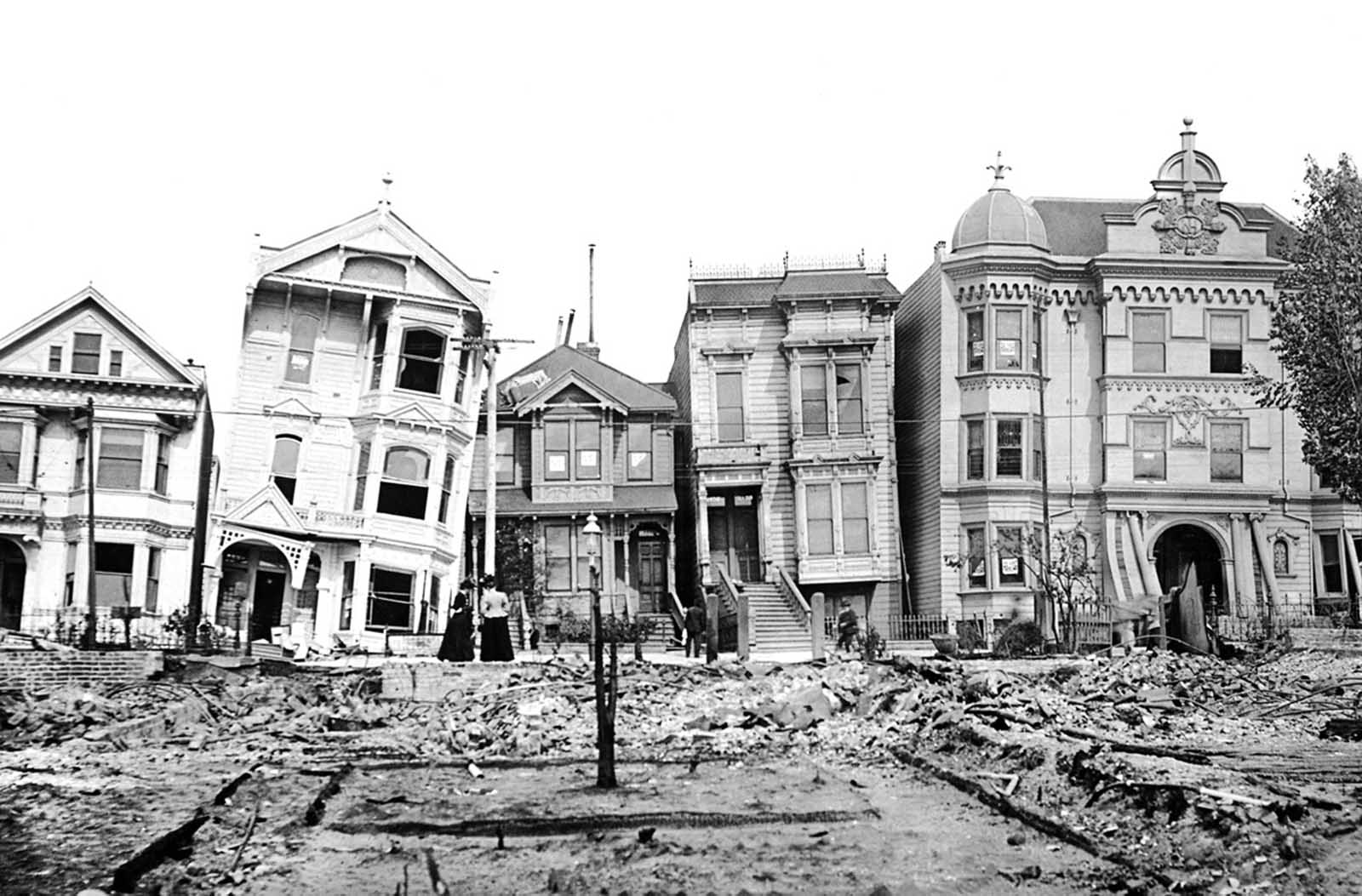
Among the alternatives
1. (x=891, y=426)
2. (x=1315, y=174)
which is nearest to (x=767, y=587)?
(x=891, y=426)

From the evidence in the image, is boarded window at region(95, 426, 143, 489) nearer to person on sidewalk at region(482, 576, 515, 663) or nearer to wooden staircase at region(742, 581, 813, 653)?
person on sidewalk at region(482, 576, 515, 663)

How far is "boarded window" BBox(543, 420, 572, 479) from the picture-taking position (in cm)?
4275

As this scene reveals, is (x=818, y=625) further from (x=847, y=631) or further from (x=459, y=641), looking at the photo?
(x=459, y=641)

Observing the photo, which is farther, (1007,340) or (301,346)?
(1007,340)

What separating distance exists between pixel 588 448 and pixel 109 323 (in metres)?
13.4

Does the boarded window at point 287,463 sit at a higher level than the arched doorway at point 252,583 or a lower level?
higher

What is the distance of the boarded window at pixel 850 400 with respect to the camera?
42125 millimetres

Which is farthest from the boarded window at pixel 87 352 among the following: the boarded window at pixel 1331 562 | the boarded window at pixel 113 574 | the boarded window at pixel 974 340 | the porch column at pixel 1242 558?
the boarded window at pixel 1331 562

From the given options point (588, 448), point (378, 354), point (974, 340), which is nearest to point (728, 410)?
point (588, 448)

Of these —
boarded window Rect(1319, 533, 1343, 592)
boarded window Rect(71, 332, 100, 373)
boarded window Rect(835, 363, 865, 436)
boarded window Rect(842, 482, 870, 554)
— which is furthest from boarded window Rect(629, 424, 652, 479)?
boarded window Rect(1319, 533, 1343, 592)

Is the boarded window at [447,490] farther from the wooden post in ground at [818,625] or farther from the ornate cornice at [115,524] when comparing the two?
the wooden post in ground at [818,625]

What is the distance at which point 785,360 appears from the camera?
4238 cm

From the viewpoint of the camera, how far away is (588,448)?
141ft

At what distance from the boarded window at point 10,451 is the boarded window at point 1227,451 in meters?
31.3
